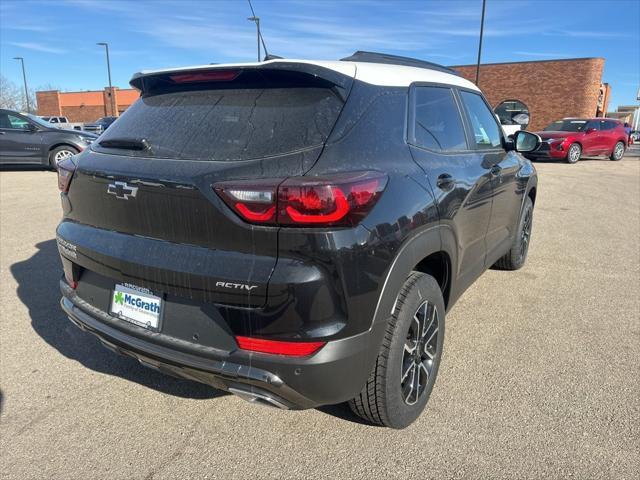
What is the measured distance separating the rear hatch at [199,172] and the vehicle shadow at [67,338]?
35.4 inches

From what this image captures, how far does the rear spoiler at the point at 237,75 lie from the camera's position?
2145 millimetres

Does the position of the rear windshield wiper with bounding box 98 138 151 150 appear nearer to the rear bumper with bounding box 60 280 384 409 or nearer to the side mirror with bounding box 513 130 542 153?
the rear bumper with bounding box 60 280 384 409

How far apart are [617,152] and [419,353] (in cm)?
2077

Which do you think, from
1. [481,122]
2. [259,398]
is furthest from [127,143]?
[481,122]

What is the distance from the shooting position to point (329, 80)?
2127mm

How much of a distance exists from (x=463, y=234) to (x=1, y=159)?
40.4ft

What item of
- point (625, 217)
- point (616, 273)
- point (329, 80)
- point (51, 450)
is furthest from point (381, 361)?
point (625, 217)

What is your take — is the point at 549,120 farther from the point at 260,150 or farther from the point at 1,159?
the point at 260,150

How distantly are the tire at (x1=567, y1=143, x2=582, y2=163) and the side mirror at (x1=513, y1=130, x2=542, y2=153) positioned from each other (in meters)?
14.5

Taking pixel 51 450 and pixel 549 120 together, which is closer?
pixel 51 450

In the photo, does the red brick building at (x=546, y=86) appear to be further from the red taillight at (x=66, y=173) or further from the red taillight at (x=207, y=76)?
the red taillight at (x=207, y=76)

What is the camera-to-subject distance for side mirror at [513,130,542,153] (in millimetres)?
4430

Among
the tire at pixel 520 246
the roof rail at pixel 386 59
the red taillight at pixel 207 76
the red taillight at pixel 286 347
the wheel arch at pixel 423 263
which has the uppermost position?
the roof rail at pixel 386 59

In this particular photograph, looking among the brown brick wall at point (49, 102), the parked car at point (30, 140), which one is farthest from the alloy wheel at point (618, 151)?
the brown brick wall at point (49, 102)
